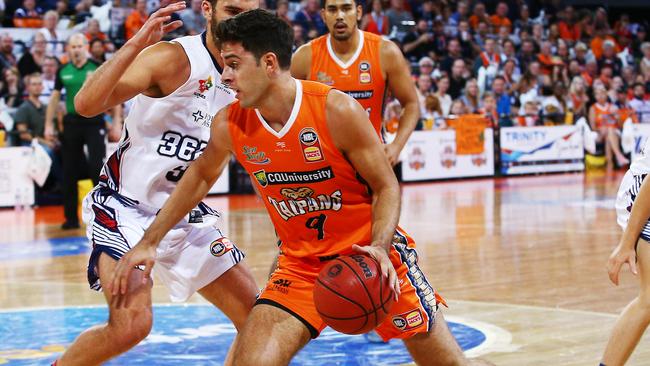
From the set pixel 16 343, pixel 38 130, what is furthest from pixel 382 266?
pixel 38 130

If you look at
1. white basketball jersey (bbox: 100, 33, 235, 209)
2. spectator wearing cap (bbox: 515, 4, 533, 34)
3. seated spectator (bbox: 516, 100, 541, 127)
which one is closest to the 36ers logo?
white basketball jersey (bbox: 100, 33, 235, 209)

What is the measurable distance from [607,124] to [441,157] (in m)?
4.56

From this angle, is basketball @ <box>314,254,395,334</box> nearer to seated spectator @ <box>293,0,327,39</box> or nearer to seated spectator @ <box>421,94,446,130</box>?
seated spectator @ <box>421,94,446,130</box>

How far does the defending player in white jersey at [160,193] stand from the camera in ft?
14.7

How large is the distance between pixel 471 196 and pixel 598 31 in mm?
12683

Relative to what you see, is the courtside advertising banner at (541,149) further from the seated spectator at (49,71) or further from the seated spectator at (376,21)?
the seated spectator at (49,71)

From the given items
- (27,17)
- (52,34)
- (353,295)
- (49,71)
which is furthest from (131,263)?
(27,17)

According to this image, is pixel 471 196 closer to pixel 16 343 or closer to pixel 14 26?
pixel 14 26

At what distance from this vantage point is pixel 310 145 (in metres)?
4.09

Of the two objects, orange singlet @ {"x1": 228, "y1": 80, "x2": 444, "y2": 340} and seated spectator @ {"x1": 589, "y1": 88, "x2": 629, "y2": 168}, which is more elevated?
orange singlet @ {"x1": 228, "y1": 80, "x2": 444, "y2": 340}

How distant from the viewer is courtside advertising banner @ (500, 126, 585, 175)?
19.7 m

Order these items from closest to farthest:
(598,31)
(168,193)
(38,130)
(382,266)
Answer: (382,266) < (168,193) < (38,130) < (598,31)

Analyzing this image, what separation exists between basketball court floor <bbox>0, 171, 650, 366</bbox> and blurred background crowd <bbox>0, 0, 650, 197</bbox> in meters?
2.43

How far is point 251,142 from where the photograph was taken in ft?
13.7
